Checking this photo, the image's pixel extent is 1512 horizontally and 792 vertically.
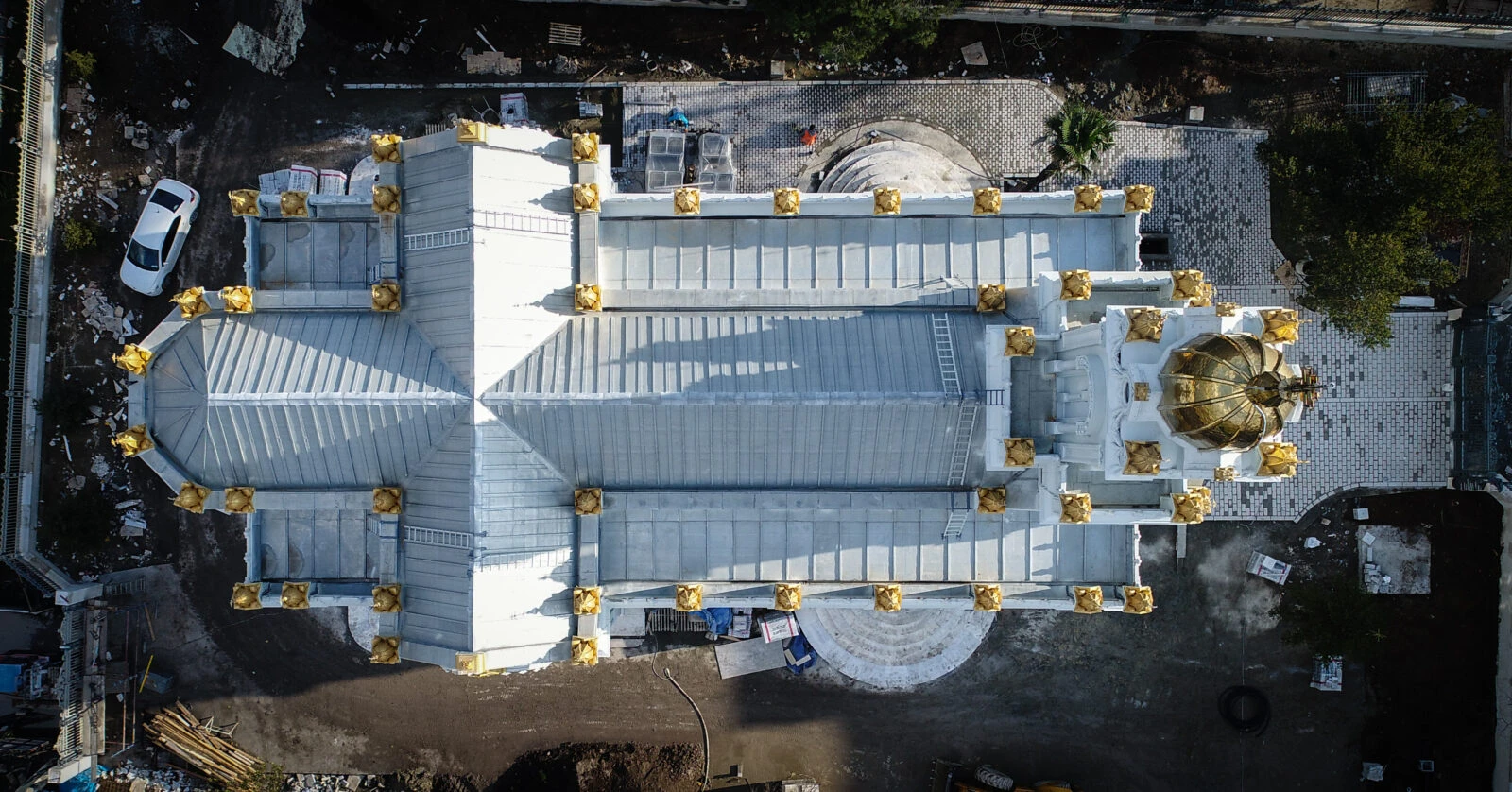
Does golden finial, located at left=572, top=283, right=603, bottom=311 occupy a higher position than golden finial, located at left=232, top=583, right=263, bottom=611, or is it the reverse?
golden finial, located at left=572, top=283, right=603, bottom=311

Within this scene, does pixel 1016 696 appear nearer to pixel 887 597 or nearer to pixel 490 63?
pixel 887 597

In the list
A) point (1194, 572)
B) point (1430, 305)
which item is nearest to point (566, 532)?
point (1194, 572)

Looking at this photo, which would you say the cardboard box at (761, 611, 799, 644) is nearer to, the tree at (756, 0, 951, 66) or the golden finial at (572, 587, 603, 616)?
the golden finial at (572, 587, 603, 616)

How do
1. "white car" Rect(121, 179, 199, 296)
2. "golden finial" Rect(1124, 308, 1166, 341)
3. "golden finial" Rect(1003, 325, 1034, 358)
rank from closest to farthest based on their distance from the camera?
"golden finial" Rect(1124, 308, 1166, 341) → "golden finial" Rect(1003, 325, 1034, 358) → "white car" Rect(121, 179, 199, 296)

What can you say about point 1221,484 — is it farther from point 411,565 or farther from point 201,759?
point 201,759

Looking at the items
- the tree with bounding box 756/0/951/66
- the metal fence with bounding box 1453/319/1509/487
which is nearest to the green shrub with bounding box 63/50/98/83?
the tree with bounding box 756/0/951/66

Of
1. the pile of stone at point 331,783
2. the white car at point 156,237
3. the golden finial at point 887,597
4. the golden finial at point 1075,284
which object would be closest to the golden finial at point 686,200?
the golden finial at point 1075,284
